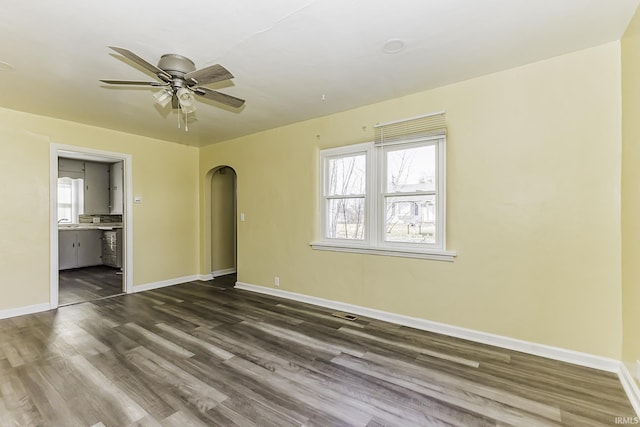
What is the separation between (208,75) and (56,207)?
354cm

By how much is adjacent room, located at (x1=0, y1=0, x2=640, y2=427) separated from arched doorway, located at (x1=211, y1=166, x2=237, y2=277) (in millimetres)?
1671

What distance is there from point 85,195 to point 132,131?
3.49 meters

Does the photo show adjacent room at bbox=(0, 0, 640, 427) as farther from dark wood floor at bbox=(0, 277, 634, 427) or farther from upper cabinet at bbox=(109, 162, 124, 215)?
upper cabinet at bbox=(109, 162, 124, 215)

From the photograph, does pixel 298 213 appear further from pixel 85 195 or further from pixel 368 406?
pixel 85 195

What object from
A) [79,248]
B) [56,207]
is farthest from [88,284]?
[79,248]

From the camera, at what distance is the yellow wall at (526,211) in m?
2.43

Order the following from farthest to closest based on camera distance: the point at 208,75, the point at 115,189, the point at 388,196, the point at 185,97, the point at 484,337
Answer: the point at 115,189 < the point at 388,196 < the point at 484,337 < the point at 185,97 < the point at 208,75

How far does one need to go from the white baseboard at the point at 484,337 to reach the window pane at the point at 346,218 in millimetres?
918

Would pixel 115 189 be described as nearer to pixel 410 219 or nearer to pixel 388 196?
pixel 388 196

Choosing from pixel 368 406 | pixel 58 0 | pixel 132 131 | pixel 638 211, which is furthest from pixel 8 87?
pixel 638 211

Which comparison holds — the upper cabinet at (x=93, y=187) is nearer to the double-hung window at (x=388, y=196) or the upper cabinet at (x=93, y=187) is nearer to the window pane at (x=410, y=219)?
the double-hung window at (x=388, y=196)

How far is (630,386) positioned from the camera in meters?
2.09

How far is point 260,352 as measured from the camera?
2775 mm

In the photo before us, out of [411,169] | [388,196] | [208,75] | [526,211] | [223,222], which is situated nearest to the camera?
[208,75]
